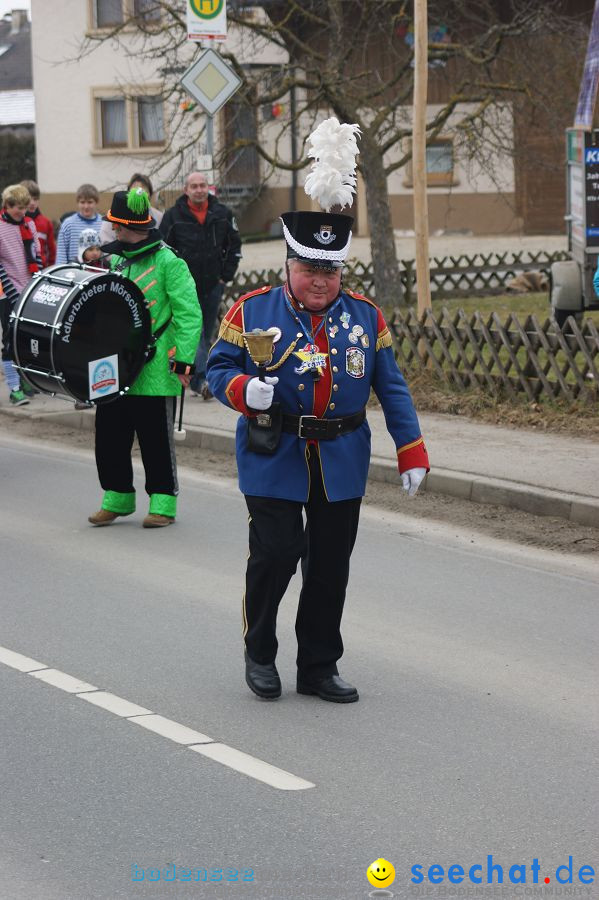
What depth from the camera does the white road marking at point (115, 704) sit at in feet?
18.3

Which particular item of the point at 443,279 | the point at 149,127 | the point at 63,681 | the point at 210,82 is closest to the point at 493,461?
the point at 63,681

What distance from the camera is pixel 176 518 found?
926cm

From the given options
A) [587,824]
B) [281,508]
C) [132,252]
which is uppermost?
[132,252]

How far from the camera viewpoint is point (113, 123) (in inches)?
1599

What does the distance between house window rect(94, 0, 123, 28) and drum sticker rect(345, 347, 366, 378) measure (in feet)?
118

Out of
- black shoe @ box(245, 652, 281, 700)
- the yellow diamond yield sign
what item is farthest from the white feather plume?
the yellow diamond yield sign

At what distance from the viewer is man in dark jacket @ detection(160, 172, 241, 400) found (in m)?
12.9

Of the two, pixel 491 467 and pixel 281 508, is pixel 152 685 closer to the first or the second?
pixel 281 508

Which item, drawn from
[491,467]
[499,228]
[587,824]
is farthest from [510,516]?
[499,228]

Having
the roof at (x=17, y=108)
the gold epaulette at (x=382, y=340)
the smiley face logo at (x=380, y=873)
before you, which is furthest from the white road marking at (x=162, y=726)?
the roof at (x=17, y=108)

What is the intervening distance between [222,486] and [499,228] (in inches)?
1064

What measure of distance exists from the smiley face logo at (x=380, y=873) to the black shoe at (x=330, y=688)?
1.57 m

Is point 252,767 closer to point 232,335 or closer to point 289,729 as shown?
point 289,729

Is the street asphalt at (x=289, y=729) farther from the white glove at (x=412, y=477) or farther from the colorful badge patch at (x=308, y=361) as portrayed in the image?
the colorful badge patch at (x=308, y=361)
